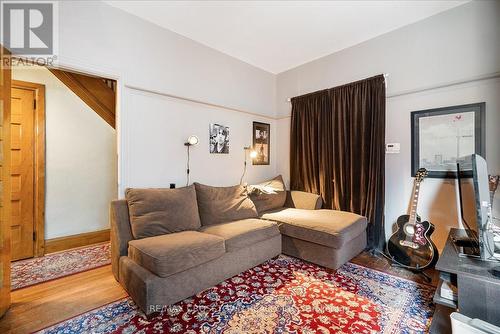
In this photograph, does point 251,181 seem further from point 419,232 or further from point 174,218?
point 419,232

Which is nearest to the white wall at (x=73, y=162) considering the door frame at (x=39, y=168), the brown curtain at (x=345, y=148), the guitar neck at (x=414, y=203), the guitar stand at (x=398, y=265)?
the door frame at (x=39, y=168)

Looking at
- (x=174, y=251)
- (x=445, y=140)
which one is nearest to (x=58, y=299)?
(x=174, y=251)

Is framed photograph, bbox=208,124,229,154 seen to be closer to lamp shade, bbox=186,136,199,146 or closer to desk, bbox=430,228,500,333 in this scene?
lamp shade, bbox=186,136,199,146

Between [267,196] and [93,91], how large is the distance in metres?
2.77

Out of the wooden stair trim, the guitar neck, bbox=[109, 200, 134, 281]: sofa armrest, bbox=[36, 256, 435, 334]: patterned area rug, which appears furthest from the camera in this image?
the wooden stair trim

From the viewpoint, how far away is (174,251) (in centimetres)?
184

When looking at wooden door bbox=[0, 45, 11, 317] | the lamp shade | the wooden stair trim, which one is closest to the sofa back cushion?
the lamp shade

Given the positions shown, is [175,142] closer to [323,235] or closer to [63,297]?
[63,297]

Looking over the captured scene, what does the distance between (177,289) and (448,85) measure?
3447 millimetres

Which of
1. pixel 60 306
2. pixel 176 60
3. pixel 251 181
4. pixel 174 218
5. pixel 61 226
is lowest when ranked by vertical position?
pixel 60 306

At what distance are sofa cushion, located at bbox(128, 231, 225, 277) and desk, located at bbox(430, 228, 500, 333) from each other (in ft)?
5.58

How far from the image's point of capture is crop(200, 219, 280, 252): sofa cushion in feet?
7.60

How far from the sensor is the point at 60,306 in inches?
74.8

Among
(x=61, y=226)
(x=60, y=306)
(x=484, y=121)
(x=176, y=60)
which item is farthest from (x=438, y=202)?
(x=61, y=226)
